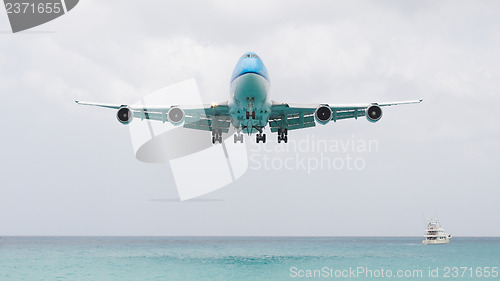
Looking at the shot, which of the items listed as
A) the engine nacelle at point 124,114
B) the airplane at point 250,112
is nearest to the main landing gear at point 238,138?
the airplane at point 250,112

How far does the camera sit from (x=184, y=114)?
3919 cm

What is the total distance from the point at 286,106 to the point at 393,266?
89967mm

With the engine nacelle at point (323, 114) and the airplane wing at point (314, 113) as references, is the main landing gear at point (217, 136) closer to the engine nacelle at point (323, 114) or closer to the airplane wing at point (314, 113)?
the airplane wing at point (314, 113)

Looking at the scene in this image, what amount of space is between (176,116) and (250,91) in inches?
301

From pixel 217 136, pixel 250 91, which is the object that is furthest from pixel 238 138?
pixel 250 91

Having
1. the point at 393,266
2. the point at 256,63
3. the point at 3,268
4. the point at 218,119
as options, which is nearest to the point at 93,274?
the point at 3,268

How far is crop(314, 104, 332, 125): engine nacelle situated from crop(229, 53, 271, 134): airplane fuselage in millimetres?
3782

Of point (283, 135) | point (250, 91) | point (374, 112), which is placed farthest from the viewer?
point (283, 135)

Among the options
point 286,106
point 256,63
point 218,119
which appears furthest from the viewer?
point 218,119

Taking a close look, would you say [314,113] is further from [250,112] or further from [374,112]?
[250,112]

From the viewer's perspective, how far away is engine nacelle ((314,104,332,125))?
128ft

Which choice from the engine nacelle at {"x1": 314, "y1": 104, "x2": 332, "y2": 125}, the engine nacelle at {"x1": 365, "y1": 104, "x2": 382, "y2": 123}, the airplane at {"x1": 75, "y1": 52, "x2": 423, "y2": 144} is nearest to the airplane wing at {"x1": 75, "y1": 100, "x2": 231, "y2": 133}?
the airplane at {"x1": 75, "y1": 52, "x2": 423, "y2": 144}

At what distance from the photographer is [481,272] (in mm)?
110125

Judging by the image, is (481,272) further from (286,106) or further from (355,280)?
(286,106)
